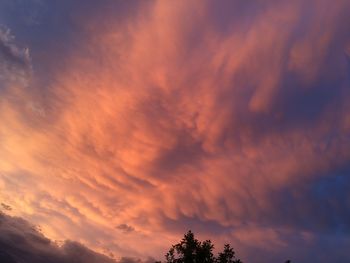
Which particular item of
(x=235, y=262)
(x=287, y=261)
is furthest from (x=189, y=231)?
(x=287, y=261)

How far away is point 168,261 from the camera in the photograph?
47844 mm

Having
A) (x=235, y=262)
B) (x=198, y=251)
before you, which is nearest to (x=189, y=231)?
(x=198, y=251)

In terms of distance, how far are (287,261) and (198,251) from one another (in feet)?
42.9

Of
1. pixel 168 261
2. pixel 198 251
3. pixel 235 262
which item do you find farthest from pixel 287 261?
pixel 168 261

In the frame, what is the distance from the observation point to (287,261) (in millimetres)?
47438

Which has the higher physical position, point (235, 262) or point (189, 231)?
point (189, 231)

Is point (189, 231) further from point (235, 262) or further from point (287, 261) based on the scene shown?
point (287, 261)

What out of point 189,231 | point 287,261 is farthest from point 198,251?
point 287,261

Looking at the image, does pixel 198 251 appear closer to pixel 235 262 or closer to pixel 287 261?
pixel 235 262

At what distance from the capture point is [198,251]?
47750 mm

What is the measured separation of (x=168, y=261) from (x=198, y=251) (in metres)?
4.68

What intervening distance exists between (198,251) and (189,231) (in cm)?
313

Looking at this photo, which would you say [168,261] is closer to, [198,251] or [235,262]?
[198,251]

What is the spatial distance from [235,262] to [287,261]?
25.3 feet
